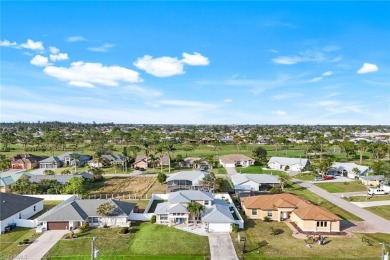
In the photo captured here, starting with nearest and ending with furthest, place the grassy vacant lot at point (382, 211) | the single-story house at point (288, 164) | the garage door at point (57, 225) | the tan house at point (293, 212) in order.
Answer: the tan house at point (293, 212) < the garage door at point (57, 225) < the grassy vacant lot at point (382, 211) < the single-story house at point (288, 164)

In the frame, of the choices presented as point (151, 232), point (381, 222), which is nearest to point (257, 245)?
point (151, 232)

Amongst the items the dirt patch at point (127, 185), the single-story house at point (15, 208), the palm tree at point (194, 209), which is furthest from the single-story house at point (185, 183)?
the single-story house at point (15, 208)

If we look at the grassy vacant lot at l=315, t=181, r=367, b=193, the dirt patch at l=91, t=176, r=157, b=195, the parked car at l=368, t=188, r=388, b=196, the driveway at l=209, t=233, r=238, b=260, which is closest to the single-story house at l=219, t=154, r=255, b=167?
the dirt patch at l=91, t=176, r=157, b=195

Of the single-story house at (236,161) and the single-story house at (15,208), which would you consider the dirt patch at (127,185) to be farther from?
the single-story house at (236,161)

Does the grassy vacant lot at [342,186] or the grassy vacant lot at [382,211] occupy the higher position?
the grassy vacant lot at [342,186]

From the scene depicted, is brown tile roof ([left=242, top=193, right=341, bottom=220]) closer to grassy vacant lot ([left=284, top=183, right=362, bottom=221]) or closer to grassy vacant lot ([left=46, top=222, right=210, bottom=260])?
grassy vacant lot ([left=284, top=183, right=362, bottom=221])

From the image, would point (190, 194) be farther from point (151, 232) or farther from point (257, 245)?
point (257, 245)

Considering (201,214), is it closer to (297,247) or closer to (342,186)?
(297,247)

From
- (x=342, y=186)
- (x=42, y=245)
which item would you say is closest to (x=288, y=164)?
(x=342, y=186)
